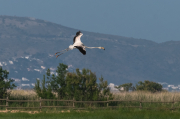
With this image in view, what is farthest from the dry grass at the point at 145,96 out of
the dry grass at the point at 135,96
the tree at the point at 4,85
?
the tree at the point at 4,85

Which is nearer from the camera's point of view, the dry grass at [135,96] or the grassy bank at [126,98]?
the grassy bank at [126,98]

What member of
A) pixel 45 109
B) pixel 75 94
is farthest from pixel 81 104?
pixel 45 109

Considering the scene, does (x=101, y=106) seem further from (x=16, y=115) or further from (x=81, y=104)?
(x=16, y=115)

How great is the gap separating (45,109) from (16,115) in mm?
4961

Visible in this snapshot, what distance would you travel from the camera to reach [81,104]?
97.2 ft

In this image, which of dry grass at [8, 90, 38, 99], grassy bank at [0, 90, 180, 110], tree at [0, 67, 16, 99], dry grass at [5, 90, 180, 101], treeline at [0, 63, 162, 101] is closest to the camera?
grassy bank at [0, 90, 180, 110]

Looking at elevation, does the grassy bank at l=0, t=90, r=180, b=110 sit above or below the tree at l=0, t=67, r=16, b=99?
below

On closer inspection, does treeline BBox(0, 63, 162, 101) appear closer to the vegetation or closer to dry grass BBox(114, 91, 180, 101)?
the vegetation

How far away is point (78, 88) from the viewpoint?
30.7 metres

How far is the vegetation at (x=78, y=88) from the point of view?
30400mm

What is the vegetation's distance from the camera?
30.4 metres

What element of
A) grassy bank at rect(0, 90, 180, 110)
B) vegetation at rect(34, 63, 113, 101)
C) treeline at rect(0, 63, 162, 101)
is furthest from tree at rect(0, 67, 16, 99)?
vegetation at rect(34, 63, 113, 101)

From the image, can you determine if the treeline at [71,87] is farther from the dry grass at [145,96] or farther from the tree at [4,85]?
the dry grass at [145,96]

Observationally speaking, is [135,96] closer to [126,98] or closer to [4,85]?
[126,98]
